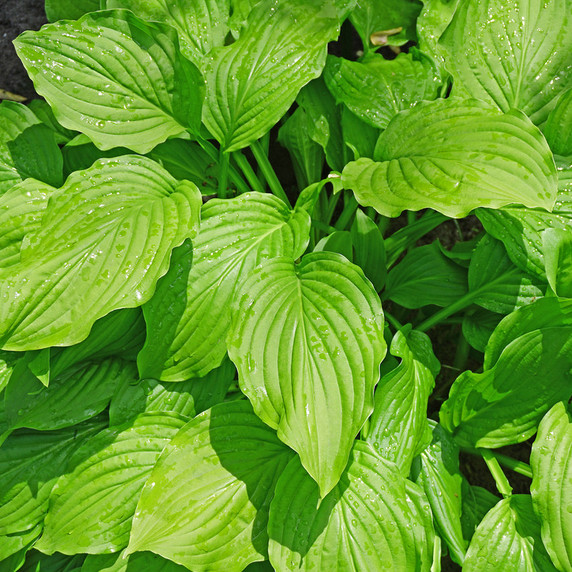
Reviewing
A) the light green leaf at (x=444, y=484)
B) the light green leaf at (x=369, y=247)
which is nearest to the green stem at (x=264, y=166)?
the light green leaf at (x=369, y=247)

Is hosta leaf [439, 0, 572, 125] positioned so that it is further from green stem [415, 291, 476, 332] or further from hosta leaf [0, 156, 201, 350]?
hosta leaf [0, 156, 201, 350]

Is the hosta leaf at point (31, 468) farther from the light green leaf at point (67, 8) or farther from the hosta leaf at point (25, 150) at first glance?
the light green leaf at point (67, 8)

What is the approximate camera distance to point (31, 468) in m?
1.49

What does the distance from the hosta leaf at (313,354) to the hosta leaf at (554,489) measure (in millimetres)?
477

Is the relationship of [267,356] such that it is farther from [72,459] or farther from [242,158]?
[242,158]

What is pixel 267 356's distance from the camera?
4.11 ft

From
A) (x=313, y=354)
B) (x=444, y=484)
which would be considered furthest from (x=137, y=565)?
(x=444, y=484)

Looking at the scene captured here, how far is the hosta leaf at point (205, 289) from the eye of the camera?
1.38 metres

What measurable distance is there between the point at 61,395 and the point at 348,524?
2.67 ft

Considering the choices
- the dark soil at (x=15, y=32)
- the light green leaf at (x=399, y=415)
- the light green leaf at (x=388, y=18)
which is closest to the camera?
the light green leaf at (x=399, y=415)

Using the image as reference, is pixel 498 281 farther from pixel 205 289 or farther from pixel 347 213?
pixel 205 289

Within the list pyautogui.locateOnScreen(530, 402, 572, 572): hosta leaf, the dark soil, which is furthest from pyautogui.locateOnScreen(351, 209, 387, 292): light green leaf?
the dark soil

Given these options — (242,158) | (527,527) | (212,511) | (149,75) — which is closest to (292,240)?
(242,158)

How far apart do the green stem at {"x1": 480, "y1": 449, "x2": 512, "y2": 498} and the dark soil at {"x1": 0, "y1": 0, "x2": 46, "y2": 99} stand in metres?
1.97
